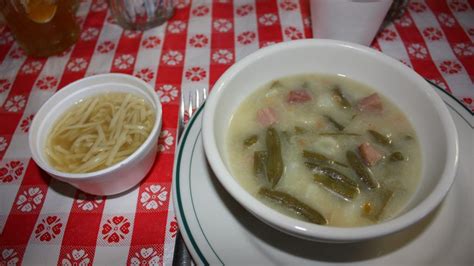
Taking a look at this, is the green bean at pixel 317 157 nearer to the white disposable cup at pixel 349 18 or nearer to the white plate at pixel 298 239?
the white plate at pixel 298 239

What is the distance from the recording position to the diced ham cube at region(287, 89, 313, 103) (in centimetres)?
144

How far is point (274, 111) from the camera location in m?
1.42

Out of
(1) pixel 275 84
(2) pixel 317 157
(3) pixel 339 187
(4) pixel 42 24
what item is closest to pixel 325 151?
(2) pixel 317 157

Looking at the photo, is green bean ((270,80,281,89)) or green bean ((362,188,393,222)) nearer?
green bean ((362,188,393,222))

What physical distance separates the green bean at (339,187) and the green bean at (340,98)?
0.35 m

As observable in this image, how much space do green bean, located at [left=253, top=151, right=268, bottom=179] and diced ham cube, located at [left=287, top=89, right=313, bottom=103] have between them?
11.1 inches

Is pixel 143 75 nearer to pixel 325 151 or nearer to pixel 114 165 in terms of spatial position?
pixel 114 165

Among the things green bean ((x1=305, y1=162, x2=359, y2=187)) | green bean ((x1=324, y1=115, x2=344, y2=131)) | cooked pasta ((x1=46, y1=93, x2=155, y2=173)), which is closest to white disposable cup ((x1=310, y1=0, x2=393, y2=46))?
green bean ((x1=324, y1=115, x2=344, y2=131))

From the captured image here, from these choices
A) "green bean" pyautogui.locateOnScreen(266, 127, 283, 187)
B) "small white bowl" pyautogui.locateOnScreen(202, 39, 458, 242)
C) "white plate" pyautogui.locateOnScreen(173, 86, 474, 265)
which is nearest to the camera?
"small white bowl" pyautogui.locateOnScreen(202, 39, 458, 242)

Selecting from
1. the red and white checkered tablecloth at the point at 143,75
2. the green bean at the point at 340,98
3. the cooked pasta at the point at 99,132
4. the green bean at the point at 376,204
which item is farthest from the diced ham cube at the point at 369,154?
the cooked pasta at the point at 99,132

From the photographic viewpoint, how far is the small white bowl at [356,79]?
94cm

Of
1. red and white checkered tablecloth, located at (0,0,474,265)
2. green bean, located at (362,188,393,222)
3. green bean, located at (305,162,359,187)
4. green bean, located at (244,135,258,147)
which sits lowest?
red and white checkered tablecloth, located at (0,0,474,265)

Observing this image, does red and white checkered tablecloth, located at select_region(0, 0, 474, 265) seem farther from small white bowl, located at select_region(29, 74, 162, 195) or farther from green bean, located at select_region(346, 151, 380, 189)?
green bean, located at select_region(346, 151, 380, 189)

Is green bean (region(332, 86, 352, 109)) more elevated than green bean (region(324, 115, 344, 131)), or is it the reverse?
green bean (region(332, 86, 352, 109))
